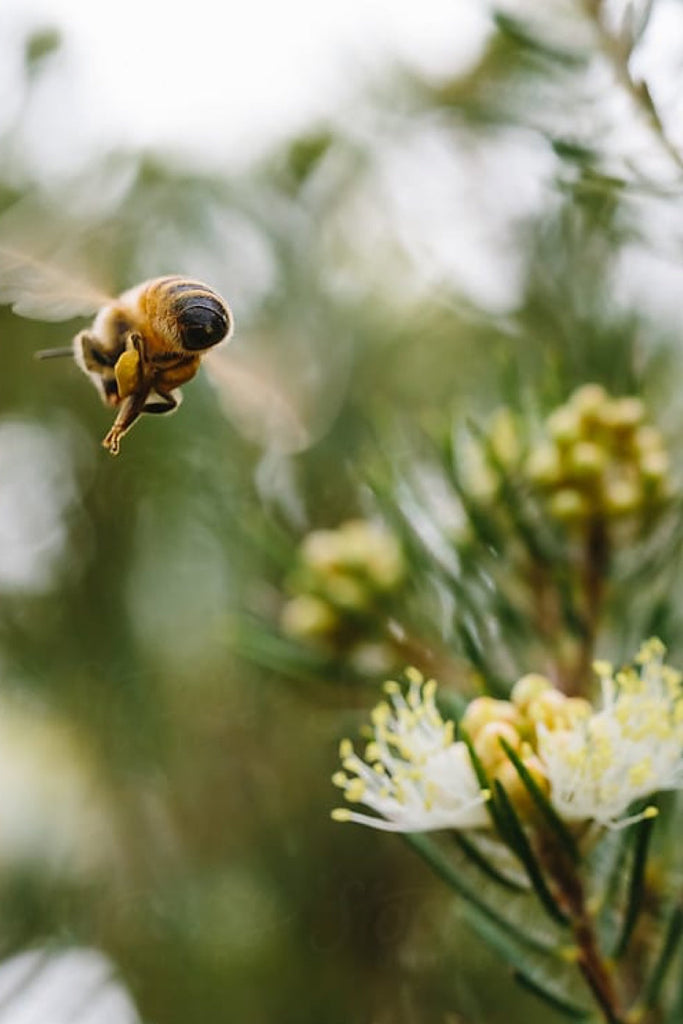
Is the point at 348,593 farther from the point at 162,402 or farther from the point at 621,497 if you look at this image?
the point at 162,402

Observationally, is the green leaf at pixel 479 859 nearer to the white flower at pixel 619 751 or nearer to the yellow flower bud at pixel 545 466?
the white flower at pixel 619 751

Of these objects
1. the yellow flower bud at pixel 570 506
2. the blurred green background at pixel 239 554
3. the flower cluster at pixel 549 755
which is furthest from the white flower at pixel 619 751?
the blurred green background at pixel 239 554

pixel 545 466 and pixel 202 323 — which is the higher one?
pixel 202 323

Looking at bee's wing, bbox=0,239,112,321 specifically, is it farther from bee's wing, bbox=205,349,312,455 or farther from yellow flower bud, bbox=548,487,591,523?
yellow flower bud, bbox=548,487,591,523

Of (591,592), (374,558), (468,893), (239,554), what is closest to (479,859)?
(468,893)

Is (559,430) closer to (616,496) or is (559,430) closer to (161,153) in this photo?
(616,496)

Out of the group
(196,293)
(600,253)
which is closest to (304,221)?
(600,253)

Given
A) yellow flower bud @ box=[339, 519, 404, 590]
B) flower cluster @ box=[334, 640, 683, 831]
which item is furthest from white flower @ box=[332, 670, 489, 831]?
yellow flower bud @ box=[339, 519, 404, 590]
